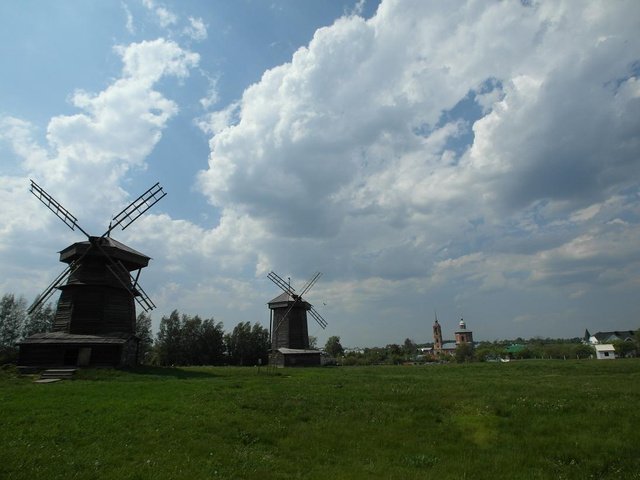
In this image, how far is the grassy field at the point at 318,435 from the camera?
419 inches

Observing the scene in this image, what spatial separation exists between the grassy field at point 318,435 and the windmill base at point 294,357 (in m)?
41.7

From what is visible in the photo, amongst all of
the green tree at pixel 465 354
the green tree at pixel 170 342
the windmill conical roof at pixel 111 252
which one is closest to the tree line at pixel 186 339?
the green tree at pixel 170 342

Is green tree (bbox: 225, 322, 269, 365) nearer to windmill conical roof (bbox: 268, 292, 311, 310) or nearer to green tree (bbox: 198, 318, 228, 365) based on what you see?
green tree (bbox: 198, 318, 228, 365)

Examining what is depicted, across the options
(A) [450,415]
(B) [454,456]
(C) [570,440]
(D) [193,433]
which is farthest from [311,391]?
(C) [570,440]

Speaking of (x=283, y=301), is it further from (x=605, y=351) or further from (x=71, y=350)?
(x=605, y=351)

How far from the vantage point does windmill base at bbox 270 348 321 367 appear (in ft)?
200

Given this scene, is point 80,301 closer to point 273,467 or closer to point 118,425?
point 118,425

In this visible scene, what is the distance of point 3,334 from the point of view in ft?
252

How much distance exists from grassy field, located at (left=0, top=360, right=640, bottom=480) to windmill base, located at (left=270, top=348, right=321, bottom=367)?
137 ft

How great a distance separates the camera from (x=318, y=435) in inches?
540

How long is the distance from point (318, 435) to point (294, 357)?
4921cm

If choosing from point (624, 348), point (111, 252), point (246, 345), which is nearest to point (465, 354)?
point (624, 348)

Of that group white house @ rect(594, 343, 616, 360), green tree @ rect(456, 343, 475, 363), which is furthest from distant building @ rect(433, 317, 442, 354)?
white house @ rect(594, 343, 616, 360)

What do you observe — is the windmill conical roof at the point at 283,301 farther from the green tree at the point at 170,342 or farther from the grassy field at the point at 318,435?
the grassy field at the point at 318,435
